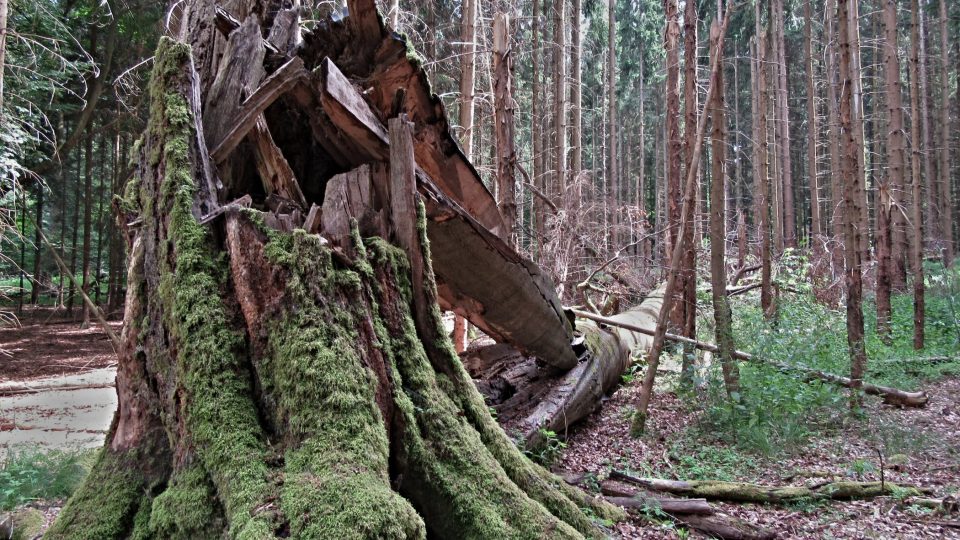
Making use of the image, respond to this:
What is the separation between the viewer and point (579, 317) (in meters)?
8.62

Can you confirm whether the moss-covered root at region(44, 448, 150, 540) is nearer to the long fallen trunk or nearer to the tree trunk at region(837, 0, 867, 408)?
the long fallen trunk

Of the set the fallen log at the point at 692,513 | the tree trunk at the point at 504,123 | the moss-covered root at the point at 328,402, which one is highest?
the tree trunk at the point at 504,123

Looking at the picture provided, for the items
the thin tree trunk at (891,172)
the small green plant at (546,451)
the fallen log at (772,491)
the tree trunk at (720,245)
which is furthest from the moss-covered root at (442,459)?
the thin tree trunk at (891,172)

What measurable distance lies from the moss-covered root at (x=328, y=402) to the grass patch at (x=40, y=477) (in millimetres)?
3243

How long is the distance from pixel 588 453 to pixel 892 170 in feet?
37.2

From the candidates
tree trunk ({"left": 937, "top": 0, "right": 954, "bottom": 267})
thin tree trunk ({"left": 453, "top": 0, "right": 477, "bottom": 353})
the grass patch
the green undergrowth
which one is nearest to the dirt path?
the grass patch

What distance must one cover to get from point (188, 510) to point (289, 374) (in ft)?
2.09

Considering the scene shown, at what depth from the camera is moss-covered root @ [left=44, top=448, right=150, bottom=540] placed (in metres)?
2.39

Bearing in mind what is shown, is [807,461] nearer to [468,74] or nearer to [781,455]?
[781,455]

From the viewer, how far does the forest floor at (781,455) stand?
149 inches

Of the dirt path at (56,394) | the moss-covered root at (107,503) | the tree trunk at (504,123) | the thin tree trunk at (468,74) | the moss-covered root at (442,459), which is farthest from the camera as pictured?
the thin tree trunk at (468,74)

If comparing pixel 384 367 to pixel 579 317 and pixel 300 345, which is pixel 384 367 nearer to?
pixel 300 345

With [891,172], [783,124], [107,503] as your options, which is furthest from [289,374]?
[783,124]

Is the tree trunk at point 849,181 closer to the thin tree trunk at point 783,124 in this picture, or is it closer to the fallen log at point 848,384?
the fallen log at point 848,384
